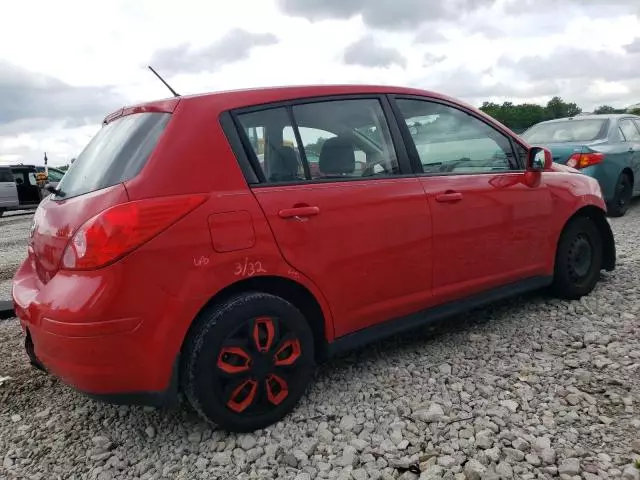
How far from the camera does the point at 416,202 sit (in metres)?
3.14

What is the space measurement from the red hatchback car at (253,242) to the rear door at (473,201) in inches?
0.5

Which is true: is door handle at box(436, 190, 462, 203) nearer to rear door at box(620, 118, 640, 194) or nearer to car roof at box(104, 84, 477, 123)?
car roof at box(104, 84, 477, 123)

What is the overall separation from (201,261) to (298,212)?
1.77 ft

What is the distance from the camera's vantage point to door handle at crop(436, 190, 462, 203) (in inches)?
128

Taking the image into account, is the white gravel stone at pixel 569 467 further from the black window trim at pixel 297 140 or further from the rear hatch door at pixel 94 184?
the rear hatch door at pixel 94 184

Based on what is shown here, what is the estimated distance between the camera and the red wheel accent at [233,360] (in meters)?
2.50

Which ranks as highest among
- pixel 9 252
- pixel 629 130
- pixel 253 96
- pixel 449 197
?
pixel 253 96

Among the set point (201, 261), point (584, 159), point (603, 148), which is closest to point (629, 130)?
point (603, 148)

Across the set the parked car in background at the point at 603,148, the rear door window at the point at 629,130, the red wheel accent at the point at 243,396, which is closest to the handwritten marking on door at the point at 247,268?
the red wheel accent at the point at 243,396

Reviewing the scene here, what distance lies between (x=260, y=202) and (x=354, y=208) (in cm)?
54

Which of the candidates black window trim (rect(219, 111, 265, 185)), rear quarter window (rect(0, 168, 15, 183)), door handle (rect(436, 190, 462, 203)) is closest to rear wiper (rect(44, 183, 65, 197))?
black window trim (rect(219, 111, 265, 185))

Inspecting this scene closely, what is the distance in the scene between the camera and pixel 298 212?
2674 mm

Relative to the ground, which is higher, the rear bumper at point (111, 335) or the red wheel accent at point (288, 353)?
the rear bumper at point (111, 335)

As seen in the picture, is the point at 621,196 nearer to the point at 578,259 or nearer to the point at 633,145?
the point at 633,145
